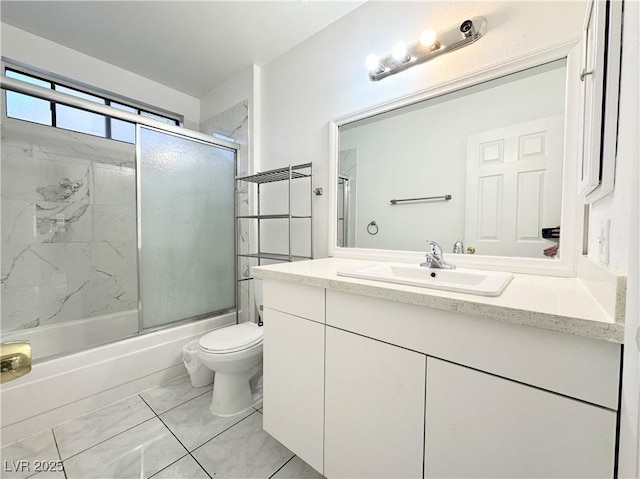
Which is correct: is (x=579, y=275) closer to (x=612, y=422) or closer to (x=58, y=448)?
(x=612, y=422)

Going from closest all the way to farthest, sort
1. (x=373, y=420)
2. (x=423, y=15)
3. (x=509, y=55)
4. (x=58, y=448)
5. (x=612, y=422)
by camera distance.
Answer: (x=612, y=422), (x=373, y=420), (x=509, y=55), (x=58, y=448), (x=423, y=15)

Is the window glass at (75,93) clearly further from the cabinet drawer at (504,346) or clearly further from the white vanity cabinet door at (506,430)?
the white vanity cabinet door at (506,430)

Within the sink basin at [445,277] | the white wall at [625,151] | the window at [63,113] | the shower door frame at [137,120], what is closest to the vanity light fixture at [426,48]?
the white wall at [625,151]

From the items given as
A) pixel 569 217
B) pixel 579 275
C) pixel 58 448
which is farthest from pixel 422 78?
Answer: pixel 58 448

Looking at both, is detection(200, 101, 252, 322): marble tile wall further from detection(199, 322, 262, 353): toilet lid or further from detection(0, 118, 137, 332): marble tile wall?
detection(0, 118, 137, 332): marble tile wall

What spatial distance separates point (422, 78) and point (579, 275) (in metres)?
1.13

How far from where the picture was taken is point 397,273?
1302 millimetres

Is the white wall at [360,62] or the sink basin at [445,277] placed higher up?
the white wall at [360,62]

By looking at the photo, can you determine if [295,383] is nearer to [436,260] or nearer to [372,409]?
[372,409]

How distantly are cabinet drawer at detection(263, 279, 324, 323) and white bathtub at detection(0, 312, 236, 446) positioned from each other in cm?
111

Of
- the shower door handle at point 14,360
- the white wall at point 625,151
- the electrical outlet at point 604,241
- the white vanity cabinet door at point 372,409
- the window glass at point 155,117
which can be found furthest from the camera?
the window glass at point 155,117

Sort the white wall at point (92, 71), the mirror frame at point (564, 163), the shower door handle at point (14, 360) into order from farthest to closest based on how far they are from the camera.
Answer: the white wall at point (92, 71) < the mirror frame at point (564, 163) < the shower door handle at point (14, 360)

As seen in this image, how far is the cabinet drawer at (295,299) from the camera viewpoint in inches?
41.1

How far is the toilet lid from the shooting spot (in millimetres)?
1456
